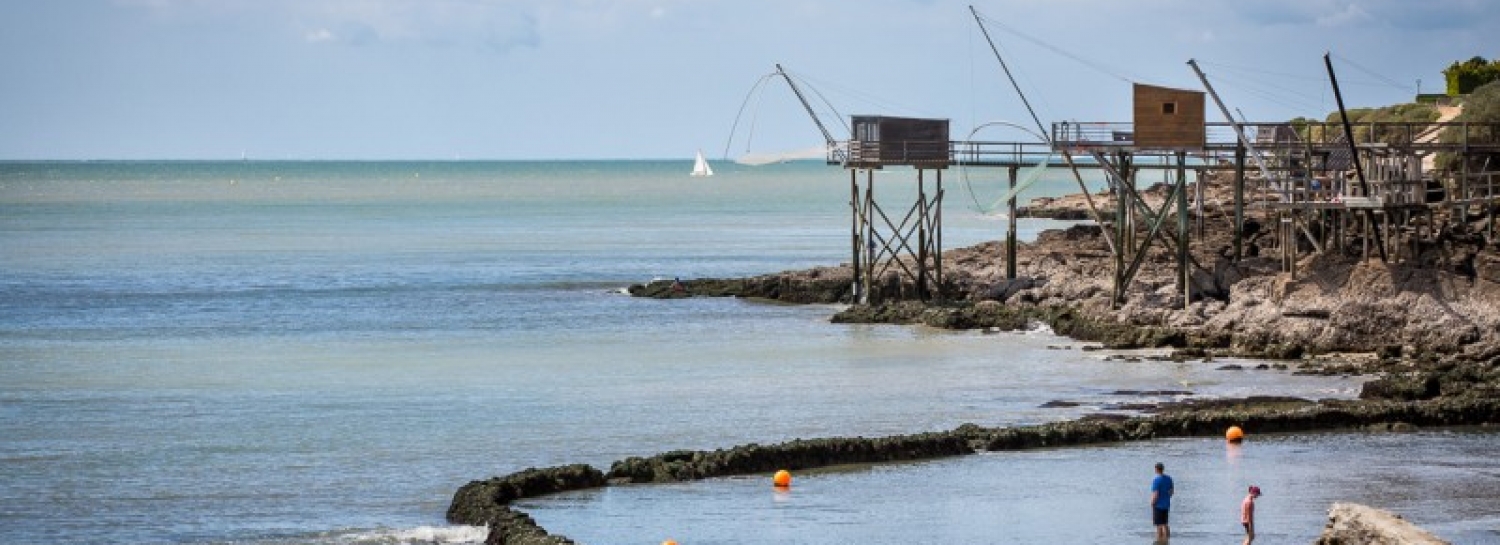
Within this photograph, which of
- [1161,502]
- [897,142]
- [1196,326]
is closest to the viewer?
[1161,502]

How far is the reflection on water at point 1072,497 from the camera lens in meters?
30.9

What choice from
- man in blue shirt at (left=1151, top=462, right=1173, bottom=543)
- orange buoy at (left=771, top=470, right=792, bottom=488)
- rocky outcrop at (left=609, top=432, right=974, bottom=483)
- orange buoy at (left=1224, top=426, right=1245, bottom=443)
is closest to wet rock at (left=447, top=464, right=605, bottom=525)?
rocky outcrop at (left=609, top=432, right=974, bottom=483)

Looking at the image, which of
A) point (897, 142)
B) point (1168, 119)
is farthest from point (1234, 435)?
point (897, 142)

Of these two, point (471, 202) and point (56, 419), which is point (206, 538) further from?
point (471, 202)

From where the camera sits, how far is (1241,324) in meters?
49.7

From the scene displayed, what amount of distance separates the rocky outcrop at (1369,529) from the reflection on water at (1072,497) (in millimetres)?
2786

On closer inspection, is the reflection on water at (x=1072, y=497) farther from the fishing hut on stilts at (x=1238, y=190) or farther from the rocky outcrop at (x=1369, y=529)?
the fishing hut on stilts at (x=1238, y=190)

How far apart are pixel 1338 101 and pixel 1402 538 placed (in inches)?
1005

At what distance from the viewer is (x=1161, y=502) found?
99.1 feet

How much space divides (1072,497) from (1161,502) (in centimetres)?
350

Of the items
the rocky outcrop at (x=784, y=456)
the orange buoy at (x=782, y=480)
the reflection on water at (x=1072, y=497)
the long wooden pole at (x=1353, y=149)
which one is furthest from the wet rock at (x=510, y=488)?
the long wooden pole at (x=1353, y=149)

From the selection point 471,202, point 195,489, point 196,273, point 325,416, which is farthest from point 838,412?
point 471,202

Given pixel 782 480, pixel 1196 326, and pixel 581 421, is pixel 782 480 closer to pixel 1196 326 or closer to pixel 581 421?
pixel 581 421

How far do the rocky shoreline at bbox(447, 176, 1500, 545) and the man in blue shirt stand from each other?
717cm
